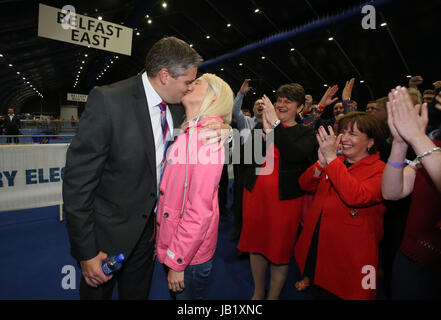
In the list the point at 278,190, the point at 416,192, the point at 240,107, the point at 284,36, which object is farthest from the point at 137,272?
the point at 284,36

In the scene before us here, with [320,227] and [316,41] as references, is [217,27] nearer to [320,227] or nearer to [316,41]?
[316,41]

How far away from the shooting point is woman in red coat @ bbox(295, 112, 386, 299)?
1.43 m

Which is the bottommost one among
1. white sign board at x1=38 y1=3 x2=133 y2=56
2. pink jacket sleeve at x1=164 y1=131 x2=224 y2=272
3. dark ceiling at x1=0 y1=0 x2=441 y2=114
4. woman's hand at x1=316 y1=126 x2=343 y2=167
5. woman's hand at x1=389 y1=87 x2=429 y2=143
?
pink jacket sleeve at x1=164 y1=131 x2=224 y2=272

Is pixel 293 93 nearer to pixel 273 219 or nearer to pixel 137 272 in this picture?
pixel 273 219

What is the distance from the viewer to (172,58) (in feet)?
4.40

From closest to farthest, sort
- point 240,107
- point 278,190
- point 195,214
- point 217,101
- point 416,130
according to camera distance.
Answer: point 416,130
point 195,214
point 217,101
point 278,190
point 240,107

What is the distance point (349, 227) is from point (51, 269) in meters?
3.18

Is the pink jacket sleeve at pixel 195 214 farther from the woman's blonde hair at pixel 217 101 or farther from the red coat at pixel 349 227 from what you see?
the red coat at pixel 349 227

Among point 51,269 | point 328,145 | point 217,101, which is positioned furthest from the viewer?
point 51,269

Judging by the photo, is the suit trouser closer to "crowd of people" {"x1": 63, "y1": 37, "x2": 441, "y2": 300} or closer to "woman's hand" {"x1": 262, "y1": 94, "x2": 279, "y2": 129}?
"crowd of people" {"x1": 63, "y1": 37, "x2": 441, "y2": 300}

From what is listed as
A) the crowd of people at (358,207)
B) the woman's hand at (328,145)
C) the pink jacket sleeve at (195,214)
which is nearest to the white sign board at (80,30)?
the crowd of people at (358,207)

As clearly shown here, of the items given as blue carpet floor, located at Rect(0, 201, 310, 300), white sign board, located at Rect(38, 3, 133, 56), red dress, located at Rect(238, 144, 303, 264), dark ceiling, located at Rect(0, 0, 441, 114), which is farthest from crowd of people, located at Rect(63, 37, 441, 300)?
dark ceiling, located at Rect(0, 0, 441, 114)
